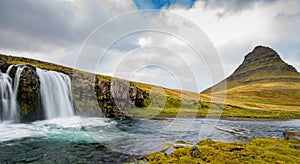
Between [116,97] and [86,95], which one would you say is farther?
[116,97]

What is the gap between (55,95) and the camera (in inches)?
1521

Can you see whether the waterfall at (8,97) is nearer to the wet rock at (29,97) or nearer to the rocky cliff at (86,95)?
the rocky cliff at (86,95)

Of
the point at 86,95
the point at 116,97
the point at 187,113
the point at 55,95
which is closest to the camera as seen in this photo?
the point at 55,95

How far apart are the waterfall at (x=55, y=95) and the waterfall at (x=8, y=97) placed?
4.62 metres

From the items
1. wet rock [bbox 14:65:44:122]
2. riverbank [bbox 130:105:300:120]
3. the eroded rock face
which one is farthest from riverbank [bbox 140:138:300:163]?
riverbank [bbox 130:105:300:120]

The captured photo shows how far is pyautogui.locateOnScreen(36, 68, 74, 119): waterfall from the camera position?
118 ft

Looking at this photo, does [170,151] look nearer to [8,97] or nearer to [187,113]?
[8,97]

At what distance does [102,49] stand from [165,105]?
5008cm

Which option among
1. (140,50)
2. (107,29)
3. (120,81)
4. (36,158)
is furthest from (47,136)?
(120,81)

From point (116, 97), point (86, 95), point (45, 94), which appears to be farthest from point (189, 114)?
point (45, 94)

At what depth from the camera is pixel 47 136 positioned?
2255cm

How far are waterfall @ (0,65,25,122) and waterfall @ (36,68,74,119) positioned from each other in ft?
15.1

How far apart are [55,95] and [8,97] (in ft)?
28.9

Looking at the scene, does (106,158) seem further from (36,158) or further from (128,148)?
(36,158)
